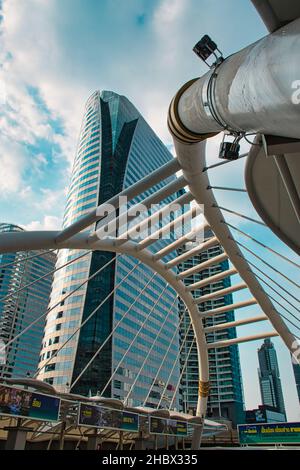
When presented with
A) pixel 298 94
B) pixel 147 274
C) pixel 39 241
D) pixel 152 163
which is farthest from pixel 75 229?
pixel 152 163

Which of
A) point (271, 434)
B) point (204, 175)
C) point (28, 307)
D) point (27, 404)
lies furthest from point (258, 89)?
point (28, 307)

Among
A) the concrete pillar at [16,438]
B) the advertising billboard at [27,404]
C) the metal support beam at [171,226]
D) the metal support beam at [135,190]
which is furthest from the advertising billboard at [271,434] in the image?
the metal support beam at [135,190]

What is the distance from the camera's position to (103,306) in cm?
7638

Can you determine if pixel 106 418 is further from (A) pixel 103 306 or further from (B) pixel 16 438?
(A) pixel 103 306

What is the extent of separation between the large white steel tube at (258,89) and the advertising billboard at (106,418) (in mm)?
12999

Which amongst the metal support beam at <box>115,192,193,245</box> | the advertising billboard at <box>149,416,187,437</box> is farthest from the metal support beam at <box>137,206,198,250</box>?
the advertising billboard at <box>149,416,187,437</box>

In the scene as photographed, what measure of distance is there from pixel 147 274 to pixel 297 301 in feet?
241

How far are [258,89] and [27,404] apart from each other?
12139 millimetres

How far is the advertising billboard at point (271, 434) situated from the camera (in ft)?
86.6

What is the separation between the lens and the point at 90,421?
46.4ft

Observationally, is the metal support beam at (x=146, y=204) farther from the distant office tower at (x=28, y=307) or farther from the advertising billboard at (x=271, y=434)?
the distant office tower at (x=28, y=307)

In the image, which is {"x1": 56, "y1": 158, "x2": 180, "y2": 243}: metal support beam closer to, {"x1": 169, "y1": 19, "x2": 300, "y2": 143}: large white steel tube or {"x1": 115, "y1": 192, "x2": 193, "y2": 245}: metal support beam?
{"x1": 115, "y1": 192, "x2": 193, "y2": 245}: metal support beam

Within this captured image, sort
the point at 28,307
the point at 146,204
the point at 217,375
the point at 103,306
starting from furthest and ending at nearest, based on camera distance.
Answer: the point at 217,375 → the point at 28,307 → the point at 103,306 → the point at 146,204

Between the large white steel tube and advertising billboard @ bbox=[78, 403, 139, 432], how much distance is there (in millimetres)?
12999
